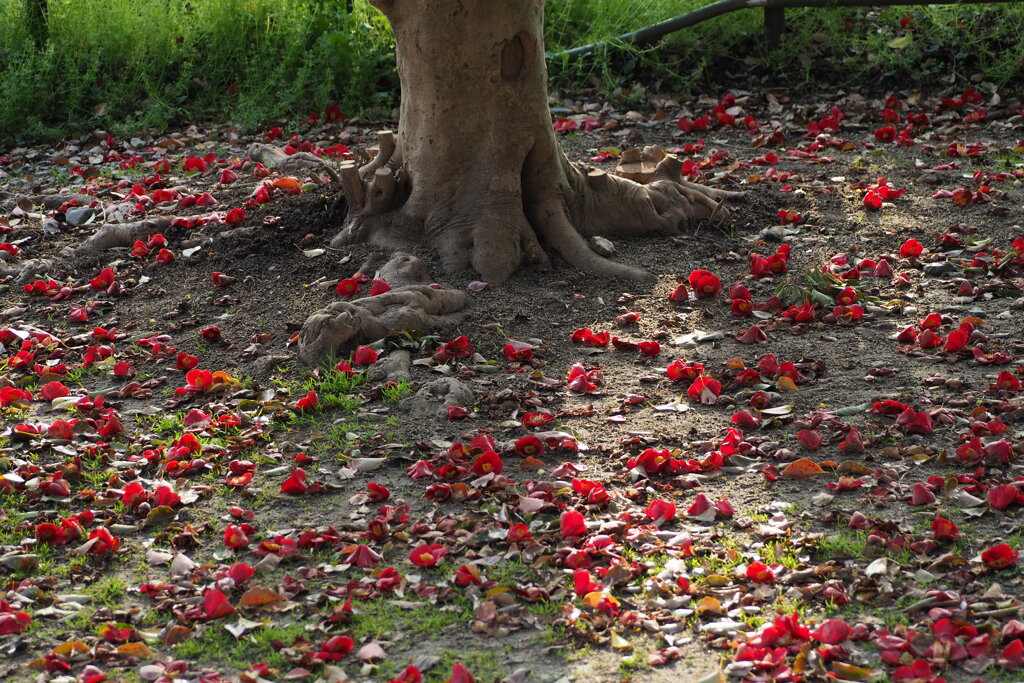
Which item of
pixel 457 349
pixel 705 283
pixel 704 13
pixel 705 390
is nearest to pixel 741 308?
pixel 705 283

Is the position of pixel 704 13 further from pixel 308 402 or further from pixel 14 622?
pixel 14 622

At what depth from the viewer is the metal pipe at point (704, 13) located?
8.50m

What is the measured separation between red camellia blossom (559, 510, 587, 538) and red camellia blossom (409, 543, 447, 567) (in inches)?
14.8

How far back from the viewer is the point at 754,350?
15.4 ft

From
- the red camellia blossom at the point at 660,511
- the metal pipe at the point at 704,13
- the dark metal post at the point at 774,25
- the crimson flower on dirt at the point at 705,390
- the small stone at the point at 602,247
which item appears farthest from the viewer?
the dark metal post at the point at 774,25

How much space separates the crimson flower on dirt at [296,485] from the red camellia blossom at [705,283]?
2.22 meters

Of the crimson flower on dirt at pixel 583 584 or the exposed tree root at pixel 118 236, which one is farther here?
the exposed tree root at pixel 118 236

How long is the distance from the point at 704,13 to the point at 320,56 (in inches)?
119

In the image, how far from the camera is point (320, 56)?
29.1 ft

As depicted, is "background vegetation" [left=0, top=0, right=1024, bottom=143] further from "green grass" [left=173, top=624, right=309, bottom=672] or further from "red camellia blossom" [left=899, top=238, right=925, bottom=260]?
"green grass" [left=173, top=624, right=309, bottom=672]

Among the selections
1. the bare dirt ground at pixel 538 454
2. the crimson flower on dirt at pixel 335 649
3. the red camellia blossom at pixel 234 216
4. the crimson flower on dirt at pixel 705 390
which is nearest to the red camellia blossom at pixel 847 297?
the bare dirt ground at pixel 538 454

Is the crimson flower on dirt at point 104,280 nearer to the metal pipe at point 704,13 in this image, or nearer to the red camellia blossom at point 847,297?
the red camellia blossom at point 847,297

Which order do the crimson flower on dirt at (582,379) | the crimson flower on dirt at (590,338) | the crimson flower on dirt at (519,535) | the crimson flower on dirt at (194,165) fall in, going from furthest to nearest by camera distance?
the crimson flower on dirt at (194,165), the crimson flower on dirt at (590,338), the crimson flower on dirt at (582,379), the crimson flower on dirt at (519,535)

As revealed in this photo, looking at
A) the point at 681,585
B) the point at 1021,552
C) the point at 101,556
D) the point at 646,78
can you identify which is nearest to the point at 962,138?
the point at 646,78
